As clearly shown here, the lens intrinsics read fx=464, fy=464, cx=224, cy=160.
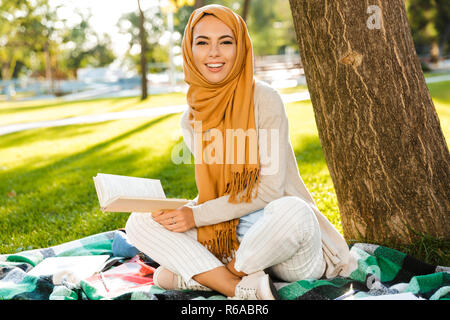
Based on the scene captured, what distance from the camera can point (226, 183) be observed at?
2287 mm

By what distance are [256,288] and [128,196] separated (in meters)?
0.67

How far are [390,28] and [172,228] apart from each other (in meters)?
1.48

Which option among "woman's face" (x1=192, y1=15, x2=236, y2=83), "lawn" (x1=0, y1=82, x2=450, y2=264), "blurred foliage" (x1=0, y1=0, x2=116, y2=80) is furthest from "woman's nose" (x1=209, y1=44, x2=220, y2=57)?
"blurred foliage" (x1=0, y1=0, x2=116, y2=80)

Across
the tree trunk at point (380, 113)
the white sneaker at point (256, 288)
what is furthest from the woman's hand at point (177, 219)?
the tree trunk at point (380, 113)

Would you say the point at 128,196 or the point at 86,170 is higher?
the point at 128,196

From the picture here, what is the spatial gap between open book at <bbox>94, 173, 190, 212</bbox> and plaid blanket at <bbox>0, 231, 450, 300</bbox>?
1.32 feet

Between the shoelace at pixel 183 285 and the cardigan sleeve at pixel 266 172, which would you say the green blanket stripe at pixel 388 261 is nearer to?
the cardigan sleeve at pixel 266 172

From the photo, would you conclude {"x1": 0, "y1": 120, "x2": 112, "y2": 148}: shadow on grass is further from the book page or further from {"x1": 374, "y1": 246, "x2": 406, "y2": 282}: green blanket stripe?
{"x1": 374, "y1": 246, "x2": 406, "y2": 282}: green blanket stripe

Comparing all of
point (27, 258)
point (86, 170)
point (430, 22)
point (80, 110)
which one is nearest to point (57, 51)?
point (80, 110)

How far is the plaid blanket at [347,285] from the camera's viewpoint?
2041mm

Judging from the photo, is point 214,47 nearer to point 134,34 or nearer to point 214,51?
point 214,51

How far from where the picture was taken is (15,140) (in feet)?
29.9

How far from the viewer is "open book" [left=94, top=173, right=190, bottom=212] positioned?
202 centimetres
